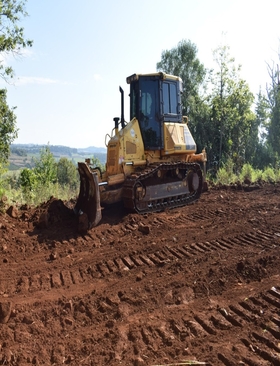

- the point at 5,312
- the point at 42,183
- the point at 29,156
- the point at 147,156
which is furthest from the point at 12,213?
the point at 29,156

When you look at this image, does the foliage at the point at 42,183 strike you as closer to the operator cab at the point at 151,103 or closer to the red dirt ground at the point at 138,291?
the red dirt ground at the point at 138,291

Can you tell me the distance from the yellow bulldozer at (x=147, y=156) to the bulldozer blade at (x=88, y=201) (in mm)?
23

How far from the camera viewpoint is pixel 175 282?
13.7ft

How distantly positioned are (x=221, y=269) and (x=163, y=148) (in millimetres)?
4779

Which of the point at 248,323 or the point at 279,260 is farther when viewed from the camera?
the point at 279,260

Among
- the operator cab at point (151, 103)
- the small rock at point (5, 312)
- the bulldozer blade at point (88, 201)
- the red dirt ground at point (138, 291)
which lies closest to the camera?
the red dirt ground at point (138, 291)

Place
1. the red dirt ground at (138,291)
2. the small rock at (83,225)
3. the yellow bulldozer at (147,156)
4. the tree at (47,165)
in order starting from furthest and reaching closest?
the tree at (47,165)
the yellow bulldozer at (147,156)
the small rock at (83,225)
the red dirt ground at (138,291)

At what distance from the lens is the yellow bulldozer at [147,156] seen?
25.2 ft

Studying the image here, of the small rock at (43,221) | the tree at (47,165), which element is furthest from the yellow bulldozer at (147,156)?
the tree at (47,165)

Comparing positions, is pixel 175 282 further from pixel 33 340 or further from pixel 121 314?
pixel 33 340

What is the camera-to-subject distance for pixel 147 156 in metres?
8.70

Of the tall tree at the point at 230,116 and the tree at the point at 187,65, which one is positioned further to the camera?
the tree at the point at 187,65

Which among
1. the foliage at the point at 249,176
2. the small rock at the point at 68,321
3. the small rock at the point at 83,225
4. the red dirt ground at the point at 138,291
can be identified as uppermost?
the foliage at the point at 249,176

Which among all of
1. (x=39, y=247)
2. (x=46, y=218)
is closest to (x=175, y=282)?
(x=39, y=247)
